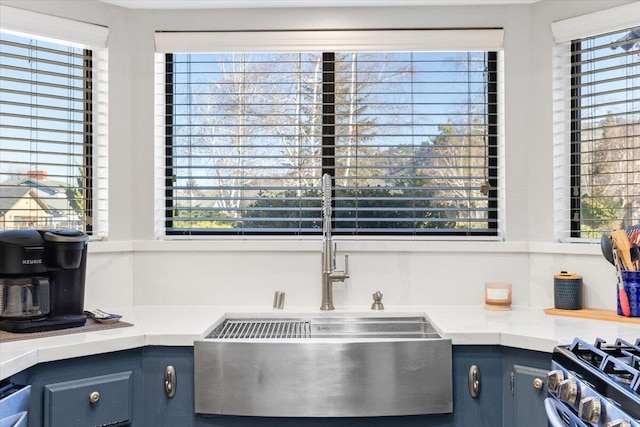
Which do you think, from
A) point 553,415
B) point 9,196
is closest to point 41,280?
point 9,196

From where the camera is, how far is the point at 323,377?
1897 millimetres

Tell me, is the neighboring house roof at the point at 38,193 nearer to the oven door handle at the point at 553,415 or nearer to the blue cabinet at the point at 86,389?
the blue cabinet at the point at 86,389

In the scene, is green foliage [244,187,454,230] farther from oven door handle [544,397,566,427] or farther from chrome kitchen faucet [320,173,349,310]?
oven door handle [544,397,566,427]

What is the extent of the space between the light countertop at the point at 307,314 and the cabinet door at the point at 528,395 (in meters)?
0.08

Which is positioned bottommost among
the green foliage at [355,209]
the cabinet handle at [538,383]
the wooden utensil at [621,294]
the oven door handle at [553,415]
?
the cabinet handle at [538,383]

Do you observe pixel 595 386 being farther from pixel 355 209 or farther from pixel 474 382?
pixel 355 209

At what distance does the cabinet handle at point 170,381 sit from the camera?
196 centimetres

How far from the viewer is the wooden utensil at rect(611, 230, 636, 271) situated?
7.14 feet

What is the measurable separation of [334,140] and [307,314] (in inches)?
32.4

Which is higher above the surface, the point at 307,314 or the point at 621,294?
the point at 621,294

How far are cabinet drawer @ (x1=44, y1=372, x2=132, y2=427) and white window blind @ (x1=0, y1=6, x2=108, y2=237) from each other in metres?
0.88

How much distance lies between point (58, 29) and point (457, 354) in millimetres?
2066

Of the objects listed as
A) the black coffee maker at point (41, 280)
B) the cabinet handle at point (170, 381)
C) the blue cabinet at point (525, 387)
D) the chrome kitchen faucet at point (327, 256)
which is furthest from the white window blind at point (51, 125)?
the blue cabinet at point (525, 387)

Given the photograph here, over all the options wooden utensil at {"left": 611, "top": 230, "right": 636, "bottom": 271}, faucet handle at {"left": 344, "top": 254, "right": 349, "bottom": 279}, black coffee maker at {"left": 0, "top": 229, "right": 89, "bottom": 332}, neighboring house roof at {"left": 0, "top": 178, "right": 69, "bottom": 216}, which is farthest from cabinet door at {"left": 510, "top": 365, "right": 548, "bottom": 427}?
neighboring house roof at {"left": 0, "top": 178, "right": 69, "bottom": 216}
